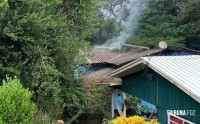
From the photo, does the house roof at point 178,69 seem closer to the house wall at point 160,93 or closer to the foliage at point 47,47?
the house wall at point 160,93

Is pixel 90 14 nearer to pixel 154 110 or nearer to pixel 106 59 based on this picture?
pixel 154 110

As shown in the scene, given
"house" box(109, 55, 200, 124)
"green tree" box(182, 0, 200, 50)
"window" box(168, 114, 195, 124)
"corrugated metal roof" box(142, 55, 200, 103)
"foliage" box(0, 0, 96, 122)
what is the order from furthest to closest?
"green tree" box(182, 0, 200, 50)
"foliage" box(0, 0, 96, 122)
"window" box(168, 114, 195, 124)
"house" box(109, 55, 200, 124)
"corrugated metal roof" box(142, 55, 200, 103)

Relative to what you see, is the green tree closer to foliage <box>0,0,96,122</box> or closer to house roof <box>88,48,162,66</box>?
house roof <box>88,48,162,66</box>

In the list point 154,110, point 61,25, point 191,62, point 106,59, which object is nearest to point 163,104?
point 154,110

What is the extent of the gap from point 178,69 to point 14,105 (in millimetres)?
4154

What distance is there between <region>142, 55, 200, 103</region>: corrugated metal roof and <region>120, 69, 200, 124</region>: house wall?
37cm

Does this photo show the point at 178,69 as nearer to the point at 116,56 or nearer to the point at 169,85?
the point at 169,85

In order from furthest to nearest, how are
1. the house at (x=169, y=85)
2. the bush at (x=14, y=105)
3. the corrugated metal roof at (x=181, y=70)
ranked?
the house at (x=169, y=85) → the corrugated metal roof at (x=181, y=70) → the bush at (x=14, y=105)

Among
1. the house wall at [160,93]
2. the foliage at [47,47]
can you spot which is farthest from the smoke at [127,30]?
the house wall at [160,93]

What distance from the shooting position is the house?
719 cm

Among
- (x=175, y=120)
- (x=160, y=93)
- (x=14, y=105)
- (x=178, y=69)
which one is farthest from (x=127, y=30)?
(x=14, y=105)

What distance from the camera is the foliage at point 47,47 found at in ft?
34.4

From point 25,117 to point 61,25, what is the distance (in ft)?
19.6

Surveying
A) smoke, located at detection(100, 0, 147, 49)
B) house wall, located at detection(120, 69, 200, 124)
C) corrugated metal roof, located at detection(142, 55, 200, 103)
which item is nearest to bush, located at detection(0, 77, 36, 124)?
corrugated metal roof, located at detection(142, 55, 200, 103)
